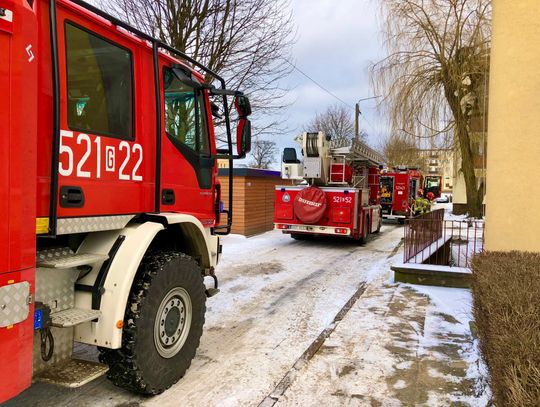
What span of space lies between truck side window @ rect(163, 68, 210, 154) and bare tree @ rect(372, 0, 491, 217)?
1430cm

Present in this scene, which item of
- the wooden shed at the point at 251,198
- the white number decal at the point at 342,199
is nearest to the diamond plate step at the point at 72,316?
the white number decal at the point at 342,199

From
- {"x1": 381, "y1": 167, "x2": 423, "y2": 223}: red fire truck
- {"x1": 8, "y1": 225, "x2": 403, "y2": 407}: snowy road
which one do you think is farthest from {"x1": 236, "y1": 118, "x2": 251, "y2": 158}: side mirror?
{"x1": 381, "y1": 167, "x2": 423, "y2": 223}: red fire truck

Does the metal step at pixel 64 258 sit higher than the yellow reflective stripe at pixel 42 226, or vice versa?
the yellow reflective stripe at pixel 42 226

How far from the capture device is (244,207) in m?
13.2

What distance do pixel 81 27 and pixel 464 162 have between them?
18823mm

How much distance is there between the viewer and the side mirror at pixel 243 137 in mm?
4391

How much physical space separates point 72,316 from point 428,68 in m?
17.4

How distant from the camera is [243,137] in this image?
174 inches

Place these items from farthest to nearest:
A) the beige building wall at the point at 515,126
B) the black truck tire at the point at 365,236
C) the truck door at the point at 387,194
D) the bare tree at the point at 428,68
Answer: the truck door at the point at 387,194 → the bare tree at the point at 428,68 → the black truck tire at the point at 365,236 → the beige building wall at the point at 515,126

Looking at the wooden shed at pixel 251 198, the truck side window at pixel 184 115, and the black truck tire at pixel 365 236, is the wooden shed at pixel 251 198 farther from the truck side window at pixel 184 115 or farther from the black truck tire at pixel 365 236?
the truck side window at pixel 184 115

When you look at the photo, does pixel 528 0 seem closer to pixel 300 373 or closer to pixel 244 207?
pixel 300 373

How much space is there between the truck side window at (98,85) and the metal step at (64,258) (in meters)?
0.83

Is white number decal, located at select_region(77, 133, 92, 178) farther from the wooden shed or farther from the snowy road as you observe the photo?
the wooden shed

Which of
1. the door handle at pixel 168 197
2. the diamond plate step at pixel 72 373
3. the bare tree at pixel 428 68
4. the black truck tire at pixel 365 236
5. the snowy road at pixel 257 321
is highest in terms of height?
the bare tree at pixel 428 68
